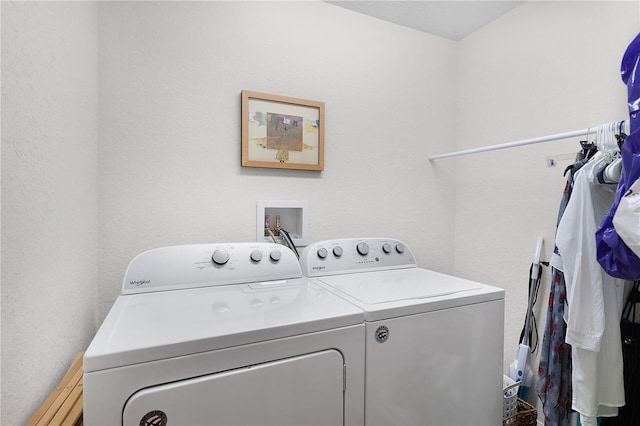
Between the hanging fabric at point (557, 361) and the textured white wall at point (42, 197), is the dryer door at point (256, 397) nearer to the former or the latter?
the textured white wall at point (42, 197)

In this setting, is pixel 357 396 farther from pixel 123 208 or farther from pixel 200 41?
pixel 200 41

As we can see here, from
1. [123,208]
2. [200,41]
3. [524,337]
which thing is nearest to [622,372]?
[524,337]

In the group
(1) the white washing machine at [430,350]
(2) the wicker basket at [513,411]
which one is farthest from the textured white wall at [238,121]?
(2) the wicker basket at [513,411]

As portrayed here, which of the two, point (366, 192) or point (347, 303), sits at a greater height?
point (366, 192)

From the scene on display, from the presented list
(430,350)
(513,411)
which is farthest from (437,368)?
(513,411)

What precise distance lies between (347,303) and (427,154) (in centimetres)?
135

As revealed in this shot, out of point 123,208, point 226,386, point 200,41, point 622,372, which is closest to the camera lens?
point 226,386

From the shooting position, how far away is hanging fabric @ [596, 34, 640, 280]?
89cm

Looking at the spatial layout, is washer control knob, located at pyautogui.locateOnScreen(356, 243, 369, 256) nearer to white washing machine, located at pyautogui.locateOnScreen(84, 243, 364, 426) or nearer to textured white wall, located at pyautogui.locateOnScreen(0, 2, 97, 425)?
white washing machine, located at pyautogui.locateOnScreen(84, 243, 364, 426)

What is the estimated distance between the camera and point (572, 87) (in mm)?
1463

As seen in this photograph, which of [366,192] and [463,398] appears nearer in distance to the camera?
[463,398]

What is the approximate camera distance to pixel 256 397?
0.76 metres

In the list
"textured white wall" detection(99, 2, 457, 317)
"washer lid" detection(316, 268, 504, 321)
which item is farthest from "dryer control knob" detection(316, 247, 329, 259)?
"textured white wall" detection(99, 2, 457, 317)

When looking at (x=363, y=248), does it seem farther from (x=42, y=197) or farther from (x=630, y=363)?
(x=42, y=197)
